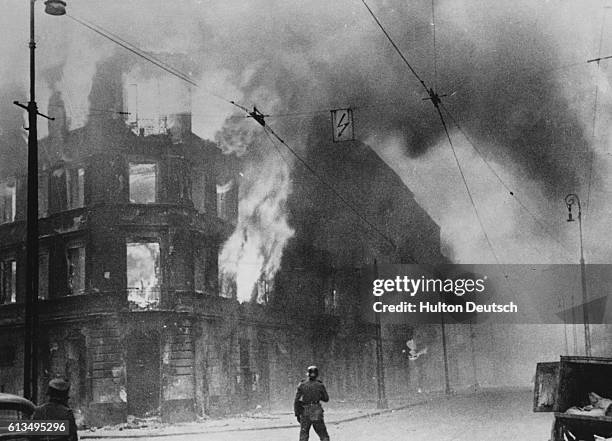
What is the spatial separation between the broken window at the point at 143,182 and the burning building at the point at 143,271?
5 centimetres

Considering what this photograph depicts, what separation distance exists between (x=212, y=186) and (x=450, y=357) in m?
29.8

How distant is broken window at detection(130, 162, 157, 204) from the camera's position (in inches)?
1211

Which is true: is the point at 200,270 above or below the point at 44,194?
below

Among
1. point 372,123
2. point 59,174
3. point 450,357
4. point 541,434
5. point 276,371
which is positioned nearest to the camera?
point 541,434

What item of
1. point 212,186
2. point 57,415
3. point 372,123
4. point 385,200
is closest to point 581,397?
point 57,415

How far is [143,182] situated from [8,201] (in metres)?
7.31

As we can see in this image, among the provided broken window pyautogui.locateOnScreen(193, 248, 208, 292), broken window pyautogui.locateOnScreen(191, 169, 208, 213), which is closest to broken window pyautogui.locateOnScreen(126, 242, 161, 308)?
broken window pyautogui.locateOnScreen(193, 248, 208, 292)

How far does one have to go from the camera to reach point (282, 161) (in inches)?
1585

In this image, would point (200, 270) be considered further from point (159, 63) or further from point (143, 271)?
point (159, 63)

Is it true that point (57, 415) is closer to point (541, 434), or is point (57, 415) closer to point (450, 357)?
point (541, 434)

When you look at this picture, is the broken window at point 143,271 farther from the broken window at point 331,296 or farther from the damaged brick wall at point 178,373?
the broken window at point 331,296

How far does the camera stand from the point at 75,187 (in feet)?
102

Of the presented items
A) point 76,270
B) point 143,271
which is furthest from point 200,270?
point 76,270

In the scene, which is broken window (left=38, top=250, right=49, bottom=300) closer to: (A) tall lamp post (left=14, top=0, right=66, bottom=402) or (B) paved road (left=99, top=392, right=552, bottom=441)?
(B) paved road (left=99, top=392, right=552, bottom=441)
